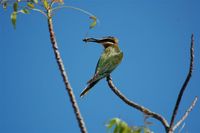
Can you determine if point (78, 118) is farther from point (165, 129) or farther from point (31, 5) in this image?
point (31, 5)

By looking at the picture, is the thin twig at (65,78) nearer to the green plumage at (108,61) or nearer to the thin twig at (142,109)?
the thin twig at (142,109)

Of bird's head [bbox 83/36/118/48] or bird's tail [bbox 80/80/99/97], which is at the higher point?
bird's head [bbox 83/36/118/48]

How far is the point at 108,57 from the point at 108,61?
0.31ft

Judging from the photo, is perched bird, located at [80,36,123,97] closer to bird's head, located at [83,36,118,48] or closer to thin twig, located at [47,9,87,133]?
bird's head, located at [83,36,118,48]

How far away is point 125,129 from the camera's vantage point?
11.6 feet

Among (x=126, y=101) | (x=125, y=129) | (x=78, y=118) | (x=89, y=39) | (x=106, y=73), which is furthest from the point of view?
(x=106, y=73)

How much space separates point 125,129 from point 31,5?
2385mm

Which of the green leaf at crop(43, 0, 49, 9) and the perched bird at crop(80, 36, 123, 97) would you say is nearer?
the green leaf at crop(43, 0, 49, 9)

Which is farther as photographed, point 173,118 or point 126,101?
point 126,101

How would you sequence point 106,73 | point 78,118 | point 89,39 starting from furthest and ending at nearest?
point 106,73 < point 89,39 < point 78,118

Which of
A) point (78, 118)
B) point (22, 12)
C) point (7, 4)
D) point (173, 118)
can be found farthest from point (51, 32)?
point (173, 118)

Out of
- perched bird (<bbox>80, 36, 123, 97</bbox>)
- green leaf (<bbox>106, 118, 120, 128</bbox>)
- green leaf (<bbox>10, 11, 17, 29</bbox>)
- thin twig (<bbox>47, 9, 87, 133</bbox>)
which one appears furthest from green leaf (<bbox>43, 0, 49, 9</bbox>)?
green leaf (<bbox>106, 118, 120, 128</bbox>)

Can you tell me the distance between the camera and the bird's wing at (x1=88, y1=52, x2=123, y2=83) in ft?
21.9

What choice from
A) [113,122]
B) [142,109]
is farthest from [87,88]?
[113,122]
